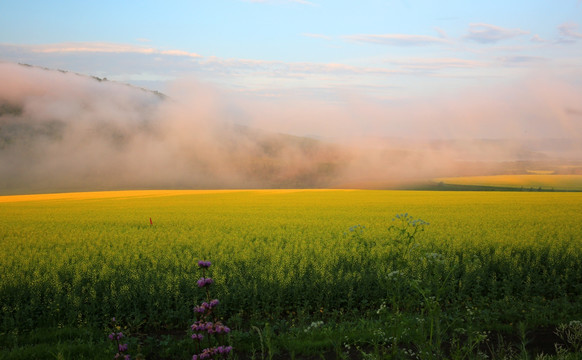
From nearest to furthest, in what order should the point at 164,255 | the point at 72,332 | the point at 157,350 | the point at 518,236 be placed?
1. the point at 157,350
2. the point at 72,332
3. the point at 164,255
4. the point at 518,236

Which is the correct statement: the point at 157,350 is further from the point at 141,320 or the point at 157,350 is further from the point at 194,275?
the point at 194,275

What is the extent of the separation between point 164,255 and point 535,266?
37.0ft

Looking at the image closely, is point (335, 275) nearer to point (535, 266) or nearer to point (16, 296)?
point (535, 266)

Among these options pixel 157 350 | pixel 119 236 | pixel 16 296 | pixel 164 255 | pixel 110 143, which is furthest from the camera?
pixel 110 143

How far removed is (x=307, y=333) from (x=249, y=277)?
3816mm

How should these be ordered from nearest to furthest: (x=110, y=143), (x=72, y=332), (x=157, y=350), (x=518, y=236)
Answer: (x=157, y=350) < (x=72, y=332) < (x=518, y=236) < (x=110, y=143)

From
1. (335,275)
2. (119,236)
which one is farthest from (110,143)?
(335,275)

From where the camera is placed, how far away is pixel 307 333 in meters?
8.02

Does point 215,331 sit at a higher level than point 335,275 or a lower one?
higher

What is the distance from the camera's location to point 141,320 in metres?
9.73

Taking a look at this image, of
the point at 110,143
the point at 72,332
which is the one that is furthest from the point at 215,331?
the point at 110,143

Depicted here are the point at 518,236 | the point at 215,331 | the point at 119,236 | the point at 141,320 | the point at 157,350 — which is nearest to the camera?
the point at 215,331

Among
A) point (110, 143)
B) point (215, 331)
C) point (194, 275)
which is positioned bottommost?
point (194, 275)

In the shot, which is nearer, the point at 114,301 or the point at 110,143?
the point at 114,301
